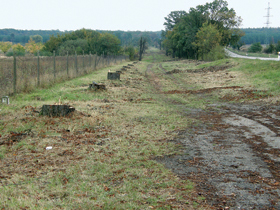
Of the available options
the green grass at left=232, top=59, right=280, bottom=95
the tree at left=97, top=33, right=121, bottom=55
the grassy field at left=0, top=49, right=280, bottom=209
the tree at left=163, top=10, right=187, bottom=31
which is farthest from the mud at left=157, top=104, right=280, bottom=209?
the tree at left=163, top=10, right=187, bottom=31

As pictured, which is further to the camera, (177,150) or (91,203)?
(177,150)

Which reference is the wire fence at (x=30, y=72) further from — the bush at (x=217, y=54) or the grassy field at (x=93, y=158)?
the bush at (x=217, y=54)

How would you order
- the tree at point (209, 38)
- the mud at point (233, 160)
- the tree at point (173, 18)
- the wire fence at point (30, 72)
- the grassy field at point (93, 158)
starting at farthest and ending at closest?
the tree at point (173, 18)
the tree at point (209, 38)
the wire fence at point (30, 72)
the mud at point (233, 160)
the grassy field at point (93, 158)

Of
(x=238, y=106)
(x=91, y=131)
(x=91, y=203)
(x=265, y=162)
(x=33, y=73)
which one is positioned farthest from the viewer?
(x=33, y=73)

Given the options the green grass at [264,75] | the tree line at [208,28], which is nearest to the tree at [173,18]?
the tree line at [208,28]

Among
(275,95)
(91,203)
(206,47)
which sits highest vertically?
(206,47)

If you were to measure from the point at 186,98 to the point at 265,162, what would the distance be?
9351mm

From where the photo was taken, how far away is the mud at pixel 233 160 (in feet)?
14.1

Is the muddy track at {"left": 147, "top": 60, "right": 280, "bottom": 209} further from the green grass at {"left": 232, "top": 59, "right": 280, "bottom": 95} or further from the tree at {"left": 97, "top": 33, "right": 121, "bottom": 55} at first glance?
the tree at {"left": 97, "top": 33, "right": 121, "bottom": 55}

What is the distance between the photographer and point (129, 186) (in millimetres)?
4582

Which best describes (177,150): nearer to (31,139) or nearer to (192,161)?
(192,161)

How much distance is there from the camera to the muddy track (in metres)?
4.29

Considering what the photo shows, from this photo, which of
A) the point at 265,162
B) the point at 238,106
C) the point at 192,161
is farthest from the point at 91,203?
the point at 238,106

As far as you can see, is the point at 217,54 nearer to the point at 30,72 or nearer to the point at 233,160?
the point at 30,72
